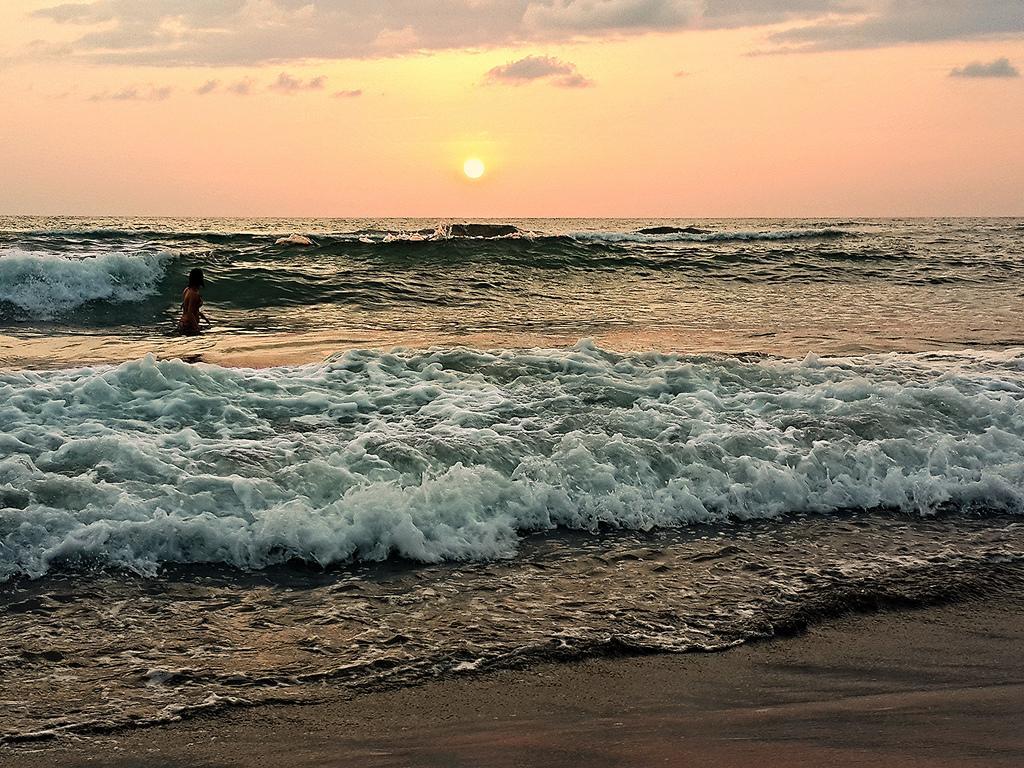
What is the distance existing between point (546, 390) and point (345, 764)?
4.87m

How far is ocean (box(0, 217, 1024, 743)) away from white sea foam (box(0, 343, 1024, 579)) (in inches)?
0.9

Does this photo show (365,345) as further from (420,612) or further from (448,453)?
(420,612)

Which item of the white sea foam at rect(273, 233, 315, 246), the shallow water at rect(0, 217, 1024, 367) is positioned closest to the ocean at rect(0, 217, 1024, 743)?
the shallow water at rect(0, 217, 1024, 367)

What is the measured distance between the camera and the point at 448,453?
5641 millimetres

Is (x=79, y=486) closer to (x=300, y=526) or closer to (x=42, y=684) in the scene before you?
(x=300, y=526)

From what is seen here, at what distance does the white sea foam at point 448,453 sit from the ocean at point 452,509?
0.07 ft

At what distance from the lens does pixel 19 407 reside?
6133 mm

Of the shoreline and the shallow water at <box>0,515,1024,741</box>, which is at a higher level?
the shoreline

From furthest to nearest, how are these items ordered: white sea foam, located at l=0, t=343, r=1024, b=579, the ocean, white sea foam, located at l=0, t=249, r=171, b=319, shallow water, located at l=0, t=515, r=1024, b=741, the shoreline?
white sea foam, located at l=0, t=249, r=171, b=319 < the shoreline < white sea foam, located at l=0, t=343, r=1024, b=579 < the ocean < shallow water, located at l=0, t=515, r=1024, b=741

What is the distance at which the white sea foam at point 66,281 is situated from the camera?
15047 millimetres

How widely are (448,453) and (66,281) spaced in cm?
1283

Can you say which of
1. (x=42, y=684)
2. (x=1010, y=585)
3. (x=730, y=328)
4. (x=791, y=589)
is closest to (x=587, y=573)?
(x=791, y=589)

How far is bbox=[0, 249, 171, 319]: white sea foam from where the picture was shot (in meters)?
15.0

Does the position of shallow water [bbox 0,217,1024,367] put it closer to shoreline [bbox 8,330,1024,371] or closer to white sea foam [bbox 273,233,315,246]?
shoreline [bbox 8,330,1024,371]
